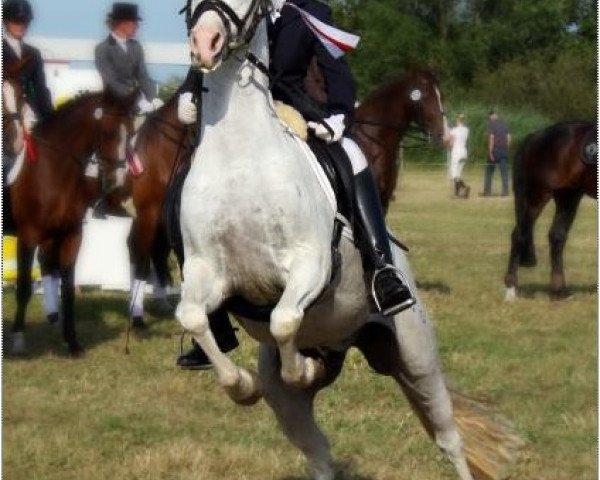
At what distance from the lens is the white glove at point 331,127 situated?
6594mm

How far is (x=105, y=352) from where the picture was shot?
13.3 m

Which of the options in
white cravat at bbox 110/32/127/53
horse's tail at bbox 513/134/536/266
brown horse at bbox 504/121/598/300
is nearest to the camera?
white cravat at bbox 110/32/127/53

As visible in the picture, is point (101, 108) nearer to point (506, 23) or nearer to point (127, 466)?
point (127, 466)

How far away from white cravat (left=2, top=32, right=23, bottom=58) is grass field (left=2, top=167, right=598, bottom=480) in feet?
9.01

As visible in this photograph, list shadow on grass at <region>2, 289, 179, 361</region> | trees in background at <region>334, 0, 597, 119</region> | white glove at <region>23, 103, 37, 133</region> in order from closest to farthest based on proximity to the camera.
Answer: white glove at <region>23, 103, 37, 133</region> → shadow on grass at <region>2, 289, 179, 361</region> → trees in background at <region>334, 0, 597, 119</region>

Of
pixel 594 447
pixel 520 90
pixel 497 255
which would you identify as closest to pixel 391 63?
pixel 520 90

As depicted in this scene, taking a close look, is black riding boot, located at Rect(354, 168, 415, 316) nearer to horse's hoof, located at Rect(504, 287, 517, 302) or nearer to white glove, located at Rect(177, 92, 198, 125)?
white glove, located at Rect(177, 92, 198, 125)

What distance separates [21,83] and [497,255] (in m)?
10.9

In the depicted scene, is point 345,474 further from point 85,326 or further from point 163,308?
point 163,308

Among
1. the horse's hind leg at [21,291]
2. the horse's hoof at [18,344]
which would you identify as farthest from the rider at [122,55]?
the horse's hoof at [18,344]

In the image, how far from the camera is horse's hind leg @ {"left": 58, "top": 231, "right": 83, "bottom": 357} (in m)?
13.1

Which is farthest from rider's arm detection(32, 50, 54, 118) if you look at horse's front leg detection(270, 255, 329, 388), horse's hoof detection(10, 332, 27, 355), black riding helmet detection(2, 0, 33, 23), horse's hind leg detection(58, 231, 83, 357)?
horse's front leg detection(270, 255, 329, 388)

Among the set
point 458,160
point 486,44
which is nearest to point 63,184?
point 458,160

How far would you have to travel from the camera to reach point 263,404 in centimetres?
1063
